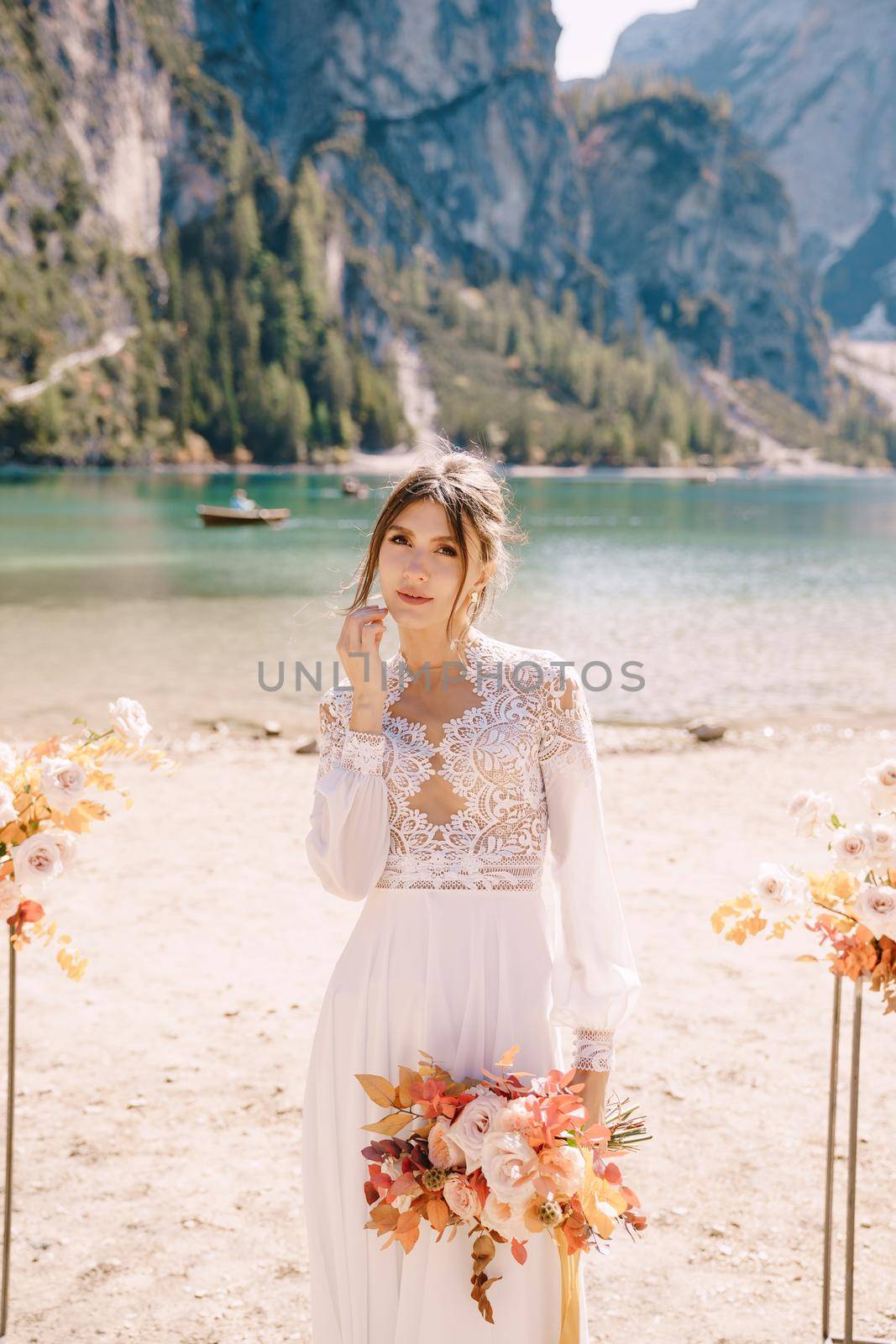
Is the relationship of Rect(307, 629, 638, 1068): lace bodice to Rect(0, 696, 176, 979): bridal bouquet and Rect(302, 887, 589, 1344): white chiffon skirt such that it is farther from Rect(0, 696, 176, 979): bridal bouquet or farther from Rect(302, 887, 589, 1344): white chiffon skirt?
Rect(0, 696, 176, 979): bridal bouquet

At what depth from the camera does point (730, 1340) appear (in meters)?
3.76

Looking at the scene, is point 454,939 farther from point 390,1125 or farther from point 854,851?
point 854,851

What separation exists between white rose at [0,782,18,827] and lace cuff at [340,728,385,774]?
39.7 inches

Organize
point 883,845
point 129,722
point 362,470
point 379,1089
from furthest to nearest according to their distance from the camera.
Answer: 1. point 362,470
2. point 129,722
3. point 883,845
4. point 379,1089

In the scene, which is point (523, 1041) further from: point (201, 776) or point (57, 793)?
point (201, 776)

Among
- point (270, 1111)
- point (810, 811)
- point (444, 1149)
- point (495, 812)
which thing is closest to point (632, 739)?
point (270, 1111)

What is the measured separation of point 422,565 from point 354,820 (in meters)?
0.62

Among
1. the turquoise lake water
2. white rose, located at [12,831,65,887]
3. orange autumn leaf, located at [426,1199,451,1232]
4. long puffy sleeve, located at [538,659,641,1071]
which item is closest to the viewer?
orange autumn leaf, located at [426,1199,451,1232]

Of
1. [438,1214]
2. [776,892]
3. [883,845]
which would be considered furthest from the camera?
[776,892]

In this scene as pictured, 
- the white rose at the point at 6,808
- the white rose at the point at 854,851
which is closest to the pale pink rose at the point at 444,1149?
the white rose at the point at 854,851

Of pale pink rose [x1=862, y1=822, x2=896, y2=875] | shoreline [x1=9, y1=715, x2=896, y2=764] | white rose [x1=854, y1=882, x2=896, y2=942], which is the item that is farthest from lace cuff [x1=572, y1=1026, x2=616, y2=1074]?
shoreline [x1=9, y1=715, x2=896, y2=764]

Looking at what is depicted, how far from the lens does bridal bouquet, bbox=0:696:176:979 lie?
2.93m

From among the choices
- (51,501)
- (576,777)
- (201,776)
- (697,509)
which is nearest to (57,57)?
(51,501)

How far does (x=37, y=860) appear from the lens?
2.93 m
